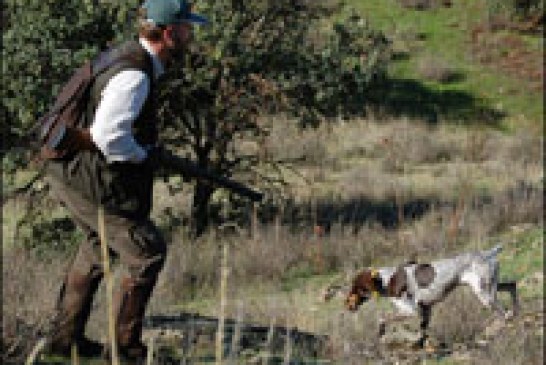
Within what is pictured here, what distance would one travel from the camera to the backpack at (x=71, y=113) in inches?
218

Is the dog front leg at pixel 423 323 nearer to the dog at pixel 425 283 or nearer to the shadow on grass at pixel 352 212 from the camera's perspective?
the dog at pixel 425 283

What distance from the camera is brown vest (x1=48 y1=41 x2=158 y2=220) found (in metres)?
5.56

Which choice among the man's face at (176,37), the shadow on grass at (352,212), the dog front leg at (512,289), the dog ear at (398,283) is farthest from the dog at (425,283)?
the shadow on grass at (352,212)

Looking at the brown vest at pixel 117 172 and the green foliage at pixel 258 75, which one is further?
the green foliage at pixel 258 75

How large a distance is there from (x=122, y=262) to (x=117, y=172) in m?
0.49

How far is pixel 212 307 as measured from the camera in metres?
10.5

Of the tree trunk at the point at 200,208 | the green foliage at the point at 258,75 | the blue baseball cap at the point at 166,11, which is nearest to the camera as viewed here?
the blue baseball cap at the point at 166,11

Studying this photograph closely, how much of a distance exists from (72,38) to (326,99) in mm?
3381

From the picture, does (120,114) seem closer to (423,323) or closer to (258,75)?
(423,323)

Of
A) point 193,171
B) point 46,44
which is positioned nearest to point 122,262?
point 193,171

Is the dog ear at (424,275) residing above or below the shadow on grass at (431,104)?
above

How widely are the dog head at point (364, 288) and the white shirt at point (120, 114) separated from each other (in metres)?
3.05

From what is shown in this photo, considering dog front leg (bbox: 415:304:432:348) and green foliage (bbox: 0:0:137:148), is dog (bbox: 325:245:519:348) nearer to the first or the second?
dog front leg (bbox: 415:304:432:348)

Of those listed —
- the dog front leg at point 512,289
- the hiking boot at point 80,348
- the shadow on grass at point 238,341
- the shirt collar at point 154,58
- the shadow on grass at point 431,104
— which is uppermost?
the shirt collar at point 154,58
